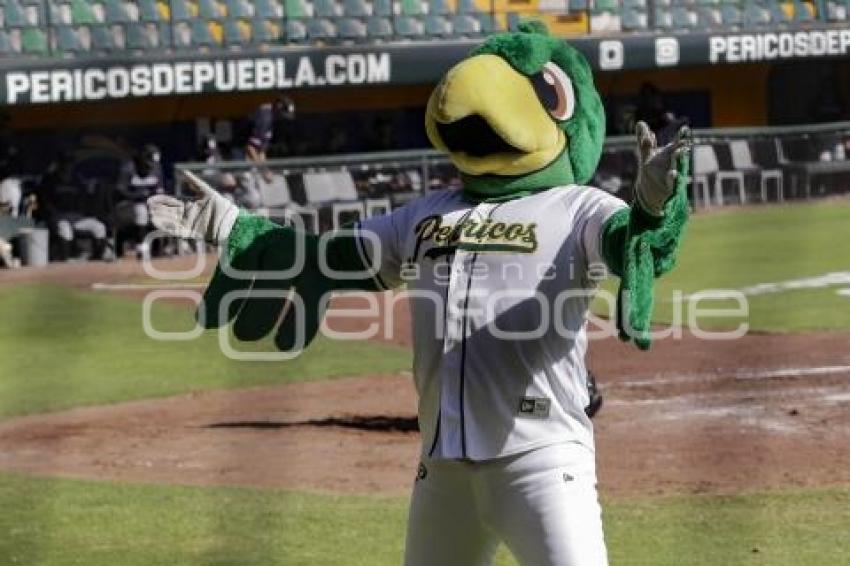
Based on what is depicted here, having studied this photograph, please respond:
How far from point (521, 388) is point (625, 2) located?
18.5m

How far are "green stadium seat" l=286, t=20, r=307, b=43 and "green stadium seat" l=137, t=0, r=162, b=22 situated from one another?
1.42m

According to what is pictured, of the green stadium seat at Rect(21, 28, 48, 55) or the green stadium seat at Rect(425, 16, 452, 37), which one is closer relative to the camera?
the green stadium seat at Rect(21, 28, 48, 55)

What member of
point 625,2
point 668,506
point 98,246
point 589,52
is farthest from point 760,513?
point 625,2

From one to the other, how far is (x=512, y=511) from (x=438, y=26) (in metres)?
17.1

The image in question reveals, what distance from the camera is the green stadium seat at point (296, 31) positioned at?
2031 cm

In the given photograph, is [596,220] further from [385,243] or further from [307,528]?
[307,528]

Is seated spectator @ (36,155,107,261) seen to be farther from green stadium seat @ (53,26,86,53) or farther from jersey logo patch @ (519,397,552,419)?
jersey logo patch @ (519,397,552,419)

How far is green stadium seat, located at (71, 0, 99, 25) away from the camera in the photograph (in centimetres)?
1909

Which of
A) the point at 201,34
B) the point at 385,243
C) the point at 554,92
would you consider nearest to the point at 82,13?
the point at 201,34

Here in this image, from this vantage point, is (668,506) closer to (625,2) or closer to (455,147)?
(455,147)

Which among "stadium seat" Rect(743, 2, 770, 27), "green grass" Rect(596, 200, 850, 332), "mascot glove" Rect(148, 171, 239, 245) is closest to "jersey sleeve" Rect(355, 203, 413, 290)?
"mascot glove" Rect(148, 171, 239, 245)

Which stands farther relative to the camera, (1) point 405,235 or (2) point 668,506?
(2) point 668,506

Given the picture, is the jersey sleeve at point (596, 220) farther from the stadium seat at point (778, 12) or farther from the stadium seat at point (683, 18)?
the stadium seat at point (778, 12)

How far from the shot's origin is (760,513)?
7.90 meters
